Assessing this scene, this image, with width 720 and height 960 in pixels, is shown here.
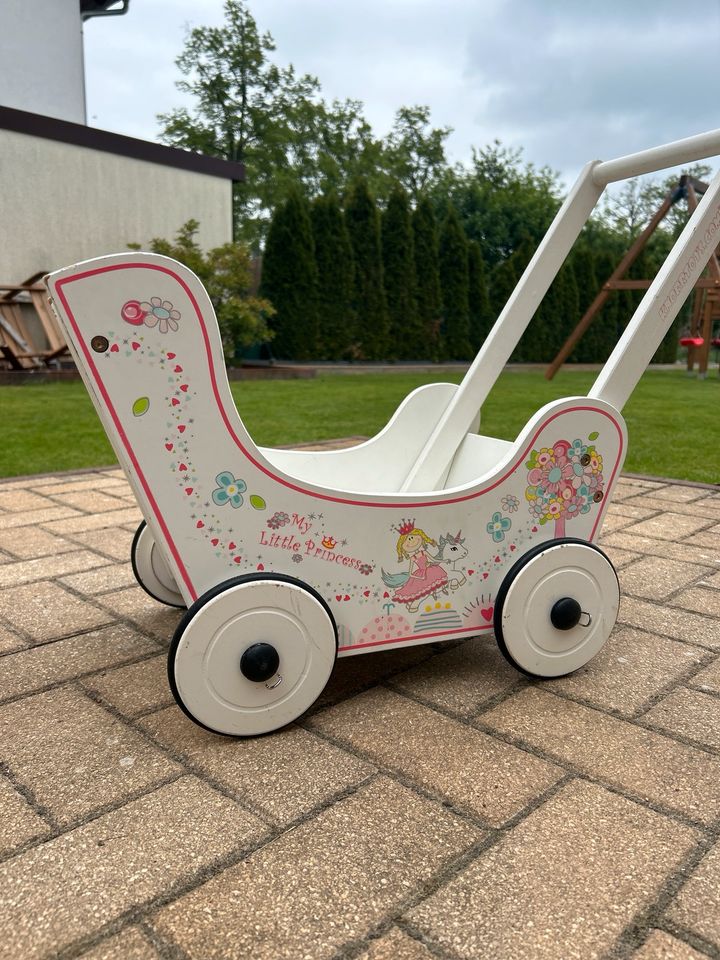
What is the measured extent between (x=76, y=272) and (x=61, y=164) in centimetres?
972

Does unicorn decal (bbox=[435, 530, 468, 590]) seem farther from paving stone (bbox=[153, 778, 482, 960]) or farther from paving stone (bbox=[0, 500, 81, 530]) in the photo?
paving stone (bbox=[0, 500, 81, 530])

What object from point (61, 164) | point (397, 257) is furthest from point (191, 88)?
point (61, 164)

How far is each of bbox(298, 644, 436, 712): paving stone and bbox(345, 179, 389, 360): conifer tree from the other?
11.5 metres

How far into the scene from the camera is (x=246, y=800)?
143 cm

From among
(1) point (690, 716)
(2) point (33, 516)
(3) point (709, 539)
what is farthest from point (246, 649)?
(3) point (709, 539)

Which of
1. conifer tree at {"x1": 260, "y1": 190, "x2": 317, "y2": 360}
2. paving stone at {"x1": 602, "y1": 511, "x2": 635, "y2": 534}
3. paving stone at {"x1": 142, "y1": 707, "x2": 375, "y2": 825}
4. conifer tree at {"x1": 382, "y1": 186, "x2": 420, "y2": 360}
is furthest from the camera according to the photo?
conifer tree at {"x1": 382, "y1": 186, "x2": 420, "y2": 360}

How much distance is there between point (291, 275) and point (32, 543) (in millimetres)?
10014

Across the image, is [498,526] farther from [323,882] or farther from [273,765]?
[323,882]

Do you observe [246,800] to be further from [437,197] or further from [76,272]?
[437,197]

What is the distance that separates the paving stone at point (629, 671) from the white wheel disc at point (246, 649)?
2.09 feet

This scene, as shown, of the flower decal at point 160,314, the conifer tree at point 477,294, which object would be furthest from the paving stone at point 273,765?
the conifer tree at point 477,294

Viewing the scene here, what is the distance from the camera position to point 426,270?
45.7 feet

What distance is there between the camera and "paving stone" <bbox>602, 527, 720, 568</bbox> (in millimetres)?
2990

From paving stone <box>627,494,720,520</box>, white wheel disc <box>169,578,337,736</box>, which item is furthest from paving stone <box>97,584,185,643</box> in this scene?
paving stone <box>627,494,720,520</box>
